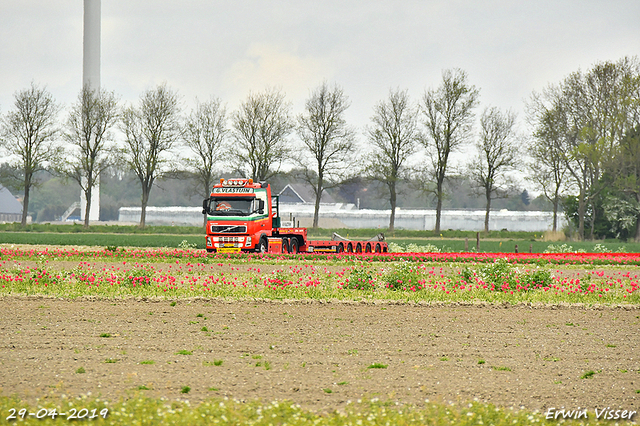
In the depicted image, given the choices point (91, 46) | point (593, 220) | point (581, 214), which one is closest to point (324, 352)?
point (581, 214)

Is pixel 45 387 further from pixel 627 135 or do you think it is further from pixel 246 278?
pixel 627 135

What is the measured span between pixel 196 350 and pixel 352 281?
289 inches

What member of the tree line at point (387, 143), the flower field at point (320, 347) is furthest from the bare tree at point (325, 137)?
the flower field at point (320, 347)

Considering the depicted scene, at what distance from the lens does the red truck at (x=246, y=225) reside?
89.8 ft

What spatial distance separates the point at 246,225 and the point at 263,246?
119cm

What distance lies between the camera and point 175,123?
6556cm

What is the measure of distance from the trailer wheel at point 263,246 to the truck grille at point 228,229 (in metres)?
0.86

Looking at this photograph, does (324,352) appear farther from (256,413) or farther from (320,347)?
(256,413)

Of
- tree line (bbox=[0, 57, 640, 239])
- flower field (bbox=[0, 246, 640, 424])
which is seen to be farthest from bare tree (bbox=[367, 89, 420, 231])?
flower field (bbox=[0, 246, 640, 424])

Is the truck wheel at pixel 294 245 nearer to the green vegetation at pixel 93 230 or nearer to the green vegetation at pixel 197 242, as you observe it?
the green vegetation at pixel 197 242

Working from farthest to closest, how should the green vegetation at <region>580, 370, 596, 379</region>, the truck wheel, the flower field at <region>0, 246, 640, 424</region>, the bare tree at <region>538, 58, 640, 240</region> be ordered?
1. the bare tree at <region>538, 58, 640, 240</region>
2. the truck wheel
3. the green vegetation at <region>580, 370, 596, 379</region>
4. the flower field at <region>0, 246, 640, 424</region>

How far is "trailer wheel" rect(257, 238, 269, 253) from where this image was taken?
27.4 metres

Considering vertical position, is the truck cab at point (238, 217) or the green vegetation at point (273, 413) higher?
the truck cab at point (238, 217)

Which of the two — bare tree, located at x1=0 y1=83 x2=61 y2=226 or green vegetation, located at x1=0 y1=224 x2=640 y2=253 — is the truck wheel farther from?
bare tree, located at x1=0 y1=83 x2=61 y2=226
